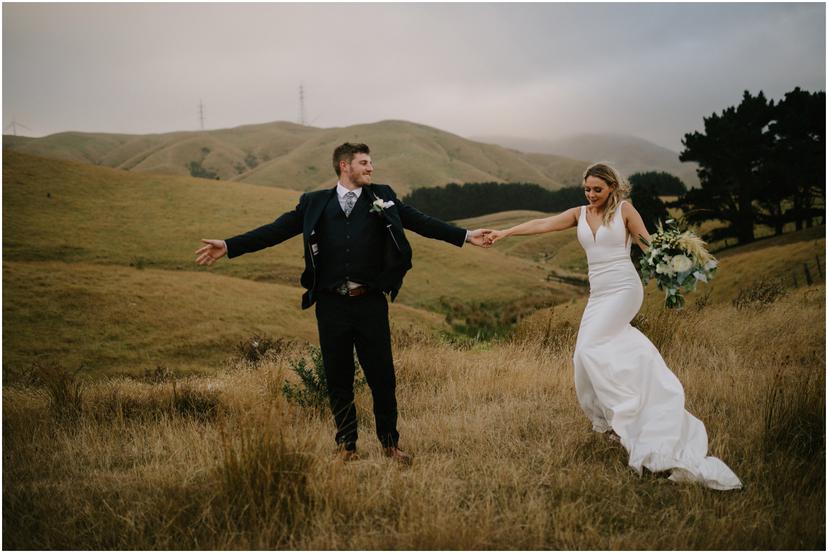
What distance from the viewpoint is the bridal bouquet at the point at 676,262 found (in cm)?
550

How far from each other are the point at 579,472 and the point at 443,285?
33.0 meters

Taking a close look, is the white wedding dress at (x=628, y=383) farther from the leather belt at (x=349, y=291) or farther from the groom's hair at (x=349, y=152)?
the groom's hair at (x=349, y=152)

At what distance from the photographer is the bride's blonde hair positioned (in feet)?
18.2

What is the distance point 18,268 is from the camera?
1017 inches

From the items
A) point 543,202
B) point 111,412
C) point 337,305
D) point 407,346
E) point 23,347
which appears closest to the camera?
point 337,305

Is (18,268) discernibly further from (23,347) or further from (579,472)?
(579,472)

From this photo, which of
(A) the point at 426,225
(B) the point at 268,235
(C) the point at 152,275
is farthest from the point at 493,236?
(C) the point at 152,275

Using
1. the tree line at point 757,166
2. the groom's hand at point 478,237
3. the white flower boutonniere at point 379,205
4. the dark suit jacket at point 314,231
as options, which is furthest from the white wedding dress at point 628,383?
the tree line at point 757,166

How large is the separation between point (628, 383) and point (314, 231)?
328cm

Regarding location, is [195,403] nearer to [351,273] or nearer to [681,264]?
[351,273]

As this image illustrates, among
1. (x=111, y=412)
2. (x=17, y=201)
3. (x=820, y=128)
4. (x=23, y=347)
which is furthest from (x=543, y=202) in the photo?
(x=111, y=412)

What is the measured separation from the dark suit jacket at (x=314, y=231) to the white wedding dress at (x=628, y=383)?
1760 mm

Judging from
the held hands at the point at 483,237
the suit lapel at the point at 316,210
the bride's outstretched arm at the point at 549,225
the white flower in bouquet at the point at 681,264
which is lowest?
the white flower in bouquet at the point at 681,264

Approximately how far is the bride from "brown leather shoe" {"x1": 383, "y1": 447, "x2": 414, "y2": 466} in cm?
189
